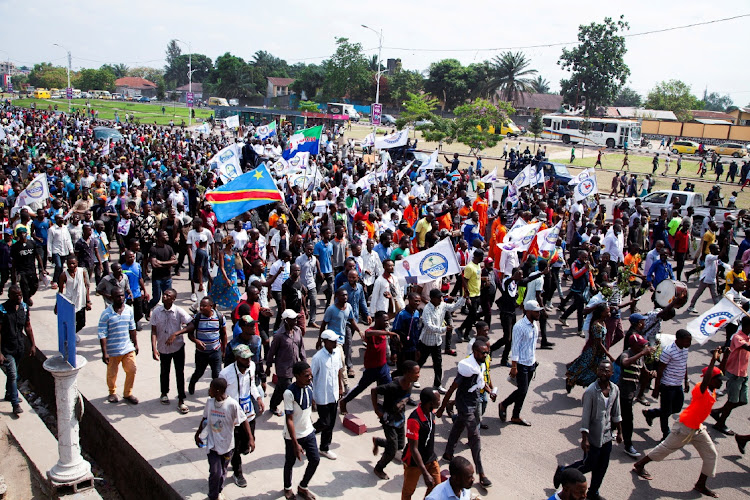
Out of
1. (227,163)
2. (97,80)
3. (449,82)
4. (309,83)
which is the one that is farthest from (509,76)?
(97,80)

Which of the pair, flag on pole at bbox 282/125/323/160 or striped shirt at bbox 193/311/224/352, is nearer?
striped shirt at bbox 193/311/224/352

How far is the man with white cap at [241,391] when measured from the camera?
5652 mm

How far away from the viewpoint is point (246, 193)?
37.6 ft

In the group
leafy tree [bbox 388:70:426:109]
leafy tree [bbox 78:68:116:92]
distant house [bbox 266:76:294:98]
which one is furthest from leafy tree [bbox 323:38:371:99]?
leafy tree [bbox 78:68:116:92]

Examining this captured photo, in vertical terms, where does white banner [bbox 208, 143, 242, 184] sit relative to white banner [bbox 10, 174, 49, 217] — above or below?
above

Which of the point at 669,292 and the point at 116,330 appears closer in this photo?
the point at 116,330

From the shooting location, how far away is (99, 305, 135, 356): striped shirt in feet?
23.2

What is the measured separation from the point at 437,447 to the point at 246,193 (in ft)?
21.5

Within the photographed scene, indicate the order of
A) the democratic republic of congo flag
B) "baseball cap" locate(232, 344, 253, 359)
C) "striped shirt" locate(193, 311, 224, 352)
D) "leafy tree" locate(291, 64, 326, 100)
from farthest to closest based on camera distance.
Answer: "leafy tree" locate(291, 64, 326, 100)
the democratic republic of congo flag
"striped shirt" locate(193, 311, 224, 352)
"baseball cap" locate(232, 344, 253, 359)

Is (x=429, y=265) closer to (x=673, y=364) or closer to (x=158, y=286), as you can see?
(x=673, y=364)

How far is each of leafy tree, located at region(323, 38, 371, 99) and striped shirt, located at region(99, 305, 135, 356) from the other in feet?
281

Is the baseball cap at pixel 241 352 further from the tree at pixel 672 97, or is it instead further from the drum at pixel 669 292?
the tree at pixel 672 97

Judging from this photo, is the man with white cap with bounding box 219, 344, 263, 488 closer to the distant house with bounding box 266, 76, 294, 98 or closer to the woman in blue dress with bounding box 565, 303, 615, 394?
the woman in blue dress with bounding box 565, 303, 615, 394

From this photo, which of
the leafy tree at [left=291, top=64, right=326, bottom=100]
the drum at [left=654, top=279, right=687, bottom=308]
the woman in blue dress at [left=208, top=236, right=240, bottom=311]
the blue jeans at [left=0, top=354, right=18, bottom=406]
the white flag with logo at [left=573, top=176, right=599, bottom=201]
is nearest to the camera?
the blue jeans at [left=0, top=354, right=18, bottom=406]
